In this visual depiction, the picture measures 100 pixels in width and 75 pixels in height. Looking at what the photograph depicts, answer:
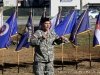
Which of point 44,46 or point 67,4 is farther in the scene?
point 67,4

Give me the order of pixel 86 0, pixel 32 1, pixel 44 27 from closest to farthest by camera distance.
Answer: pixel 44 27 < pixel 86 0 < pixel 32 1

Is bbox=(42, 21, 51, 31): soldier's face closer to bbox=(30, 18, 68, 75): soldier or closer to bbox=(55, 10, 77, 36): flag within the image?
bbox=(30, 18, 68, 75): soldier

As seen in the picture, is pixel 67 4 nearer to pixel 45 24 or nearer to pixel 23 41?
pixel 23 41

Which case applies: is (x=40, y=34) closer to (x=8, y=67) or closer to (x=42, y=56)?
(x=42, y=56)

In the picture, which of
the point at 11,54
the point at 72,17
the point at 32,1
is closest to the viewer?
the point at 72,17

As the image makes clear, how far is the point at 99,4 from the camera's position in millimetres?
58562

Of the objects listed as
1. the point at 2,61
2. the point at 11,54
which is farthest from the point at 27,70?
the point at 11,54

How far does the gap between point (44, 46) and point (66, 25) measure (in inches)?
173

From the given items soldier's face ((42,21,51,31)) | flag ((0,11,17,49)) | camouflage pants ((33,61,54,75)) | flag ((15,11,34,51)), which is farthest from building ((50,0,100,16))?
soldier's face ((42,21,51,31))

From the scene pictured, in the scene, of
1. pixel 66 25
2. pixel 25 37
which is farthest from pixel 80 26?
pixel 25 37

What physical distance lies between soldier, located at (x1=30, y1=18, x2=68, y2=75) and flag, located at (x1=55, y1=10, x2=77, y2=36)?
4.17 metres

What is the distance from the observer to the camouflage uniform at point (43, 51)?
8027 millimetres

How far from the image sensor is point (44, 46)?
26.5 ft

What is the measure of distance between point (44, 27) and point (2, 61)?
6321 millimetres
